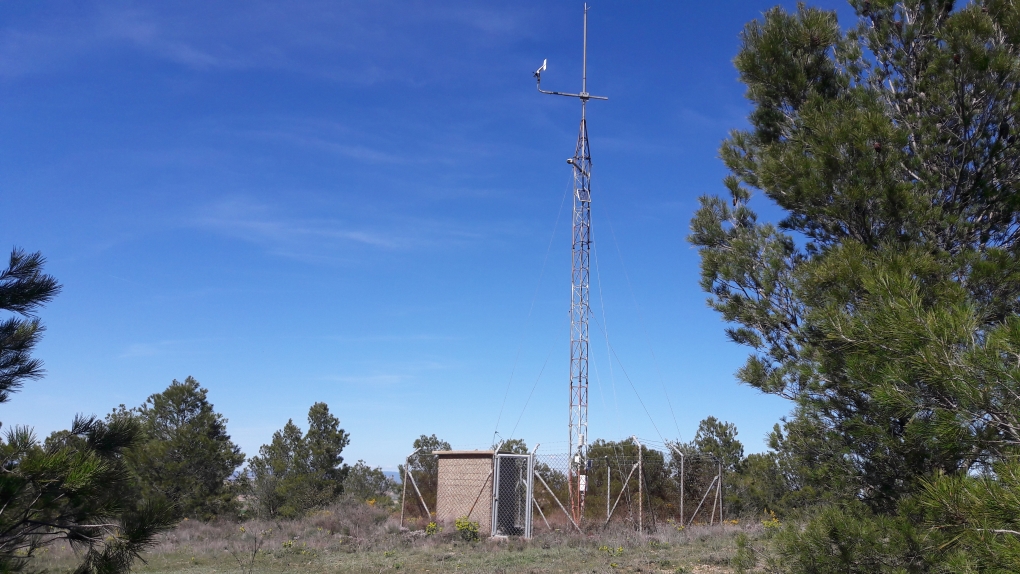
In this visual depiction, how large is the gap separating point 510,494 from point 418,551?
9.14 feet

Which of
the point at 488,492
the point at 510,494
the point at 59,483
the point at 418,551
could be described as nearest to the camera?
the point at 59,483

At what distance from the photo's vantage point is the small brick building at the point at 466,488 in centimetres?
1457

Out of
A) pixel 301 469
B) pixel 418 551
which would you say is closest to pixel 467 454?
pixel 418 551

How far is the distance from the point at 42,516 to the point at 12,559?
0.24 m

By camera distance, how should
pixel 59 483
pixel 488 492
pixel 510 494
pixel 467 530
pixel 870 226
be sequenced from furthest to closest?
pixel 488 492 → pixel 510 494 → pixel 467 530 → pixel 870 226 → pixel 59 483

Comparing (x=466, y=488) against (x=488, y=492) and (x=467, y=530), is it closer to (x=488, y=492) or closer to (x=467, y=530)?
(x=488, y=492)

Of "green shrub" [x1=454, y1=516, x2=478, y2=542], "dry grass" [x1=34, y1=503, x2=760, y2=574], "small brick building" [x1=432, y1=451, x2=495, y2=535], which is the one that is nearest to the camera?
"dry grass" [x1=34, y1=503, x2=760, y2=574]

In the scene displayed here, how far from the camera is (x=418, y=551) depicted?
12.2m

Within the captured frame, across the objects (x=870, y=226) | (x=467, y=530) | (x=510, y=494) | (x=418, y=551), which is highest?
(x=870, y=226)

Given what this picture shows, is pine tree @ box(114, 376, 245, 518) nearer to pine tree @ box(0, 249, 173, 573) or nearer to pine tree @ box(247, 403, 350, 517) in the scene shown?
pine tree @ box(247, 403, 350, 517)

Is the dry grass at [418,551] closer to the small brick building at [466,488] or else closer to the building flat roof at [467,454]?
the small brick building at [466,488]

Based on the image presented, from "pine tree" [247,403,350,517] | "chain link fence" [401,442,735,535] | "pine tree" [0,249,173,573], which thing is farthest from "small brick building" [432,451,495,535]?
"pine tree" [0,249,173,573]

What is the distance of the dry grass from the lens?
1009 centimetres

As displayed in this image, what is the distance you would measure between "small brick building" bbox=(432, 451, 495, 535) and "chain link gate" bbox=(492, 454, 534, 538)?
0.22 metres
